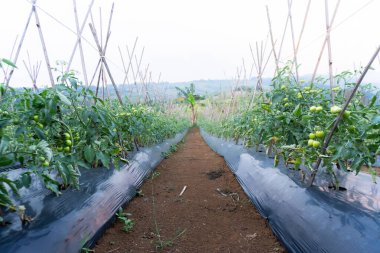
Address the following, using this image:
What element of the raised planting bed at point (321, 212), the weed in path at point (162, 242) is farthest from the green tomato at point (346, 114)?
the weed in path at point (162, 242)

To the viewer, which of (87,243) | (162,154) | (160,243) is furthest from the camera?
(162,154)

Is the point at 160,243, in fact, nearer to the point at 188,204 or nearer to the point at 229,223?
the point at 229,223

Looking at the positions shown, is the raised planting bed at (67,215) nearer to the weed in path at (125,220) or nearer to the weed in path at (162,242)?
the weed in path at (125,220)

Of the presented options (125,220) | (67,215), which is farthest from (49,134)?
(125,220)

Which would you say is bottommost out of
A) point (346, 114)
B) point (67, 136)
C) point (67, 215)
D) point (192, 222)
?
point (192, 222)

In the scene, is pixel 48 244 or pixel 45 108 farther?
pixel 45 108

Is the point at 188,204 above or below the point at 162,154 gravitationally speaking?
above

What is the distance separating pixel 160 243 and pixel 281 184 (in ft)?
3.60

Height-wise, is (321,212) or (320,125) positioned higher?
(320,125)

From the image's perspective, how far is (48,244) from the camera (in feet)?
4.81

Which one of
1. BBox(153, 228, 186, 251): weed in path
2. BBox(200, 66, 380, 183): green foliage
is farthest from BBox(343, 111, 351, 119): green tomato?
BBox(153, 228, 186, 251): weed in path

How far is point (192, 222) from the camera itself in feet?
7.77

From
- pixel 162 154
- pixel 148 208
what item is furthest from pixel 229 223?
pixel 162 154

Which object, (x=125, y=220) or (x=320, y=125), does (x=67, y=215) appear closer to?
(x=125, y=220)
